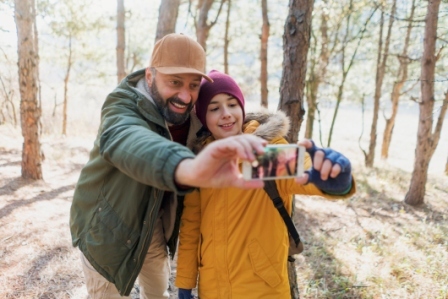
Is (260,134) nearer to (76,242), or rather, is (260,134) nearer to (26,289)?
(76,242)

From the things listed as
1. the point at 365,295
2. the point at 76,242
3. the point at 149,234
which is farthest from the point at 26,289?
the point at 365,295

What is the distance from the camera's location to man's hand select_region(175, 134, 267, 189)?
3.67 feet

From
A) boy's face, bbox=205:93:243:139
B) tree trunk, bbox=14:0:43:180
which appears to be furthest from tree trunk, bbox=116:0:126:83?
boy's face, bbox=205:93:243:139

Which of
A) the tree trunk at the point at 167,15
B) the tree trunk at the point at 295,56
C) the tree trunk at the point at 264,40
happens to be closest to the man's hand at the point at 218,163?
the tree trunk at the point at 295,56

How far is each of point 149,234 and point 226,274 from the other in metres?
0.53

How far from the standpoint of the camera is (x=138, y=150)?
1.27m

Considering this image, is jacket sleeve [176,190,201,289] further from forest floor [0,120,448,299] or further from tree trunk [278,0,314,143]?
tree trunk [278,0,314,143]

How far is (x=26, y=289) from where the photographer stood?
351 centimetres

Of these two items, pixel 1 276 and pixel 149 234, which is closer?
pixel 149 234

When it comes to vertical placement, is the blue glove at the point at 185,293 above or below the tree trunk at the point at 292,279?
above

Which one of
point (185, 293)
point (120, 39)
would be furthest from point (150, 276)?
point (120, 39)

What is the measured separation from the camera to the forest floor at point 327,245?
366 cm

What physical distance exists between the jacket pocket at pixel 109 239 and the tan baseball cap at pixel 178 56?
88 centimetres

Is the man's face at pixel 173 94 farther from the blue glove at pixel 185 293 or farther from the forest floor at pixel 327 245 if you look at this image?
the forest floor at pixel 327 245
